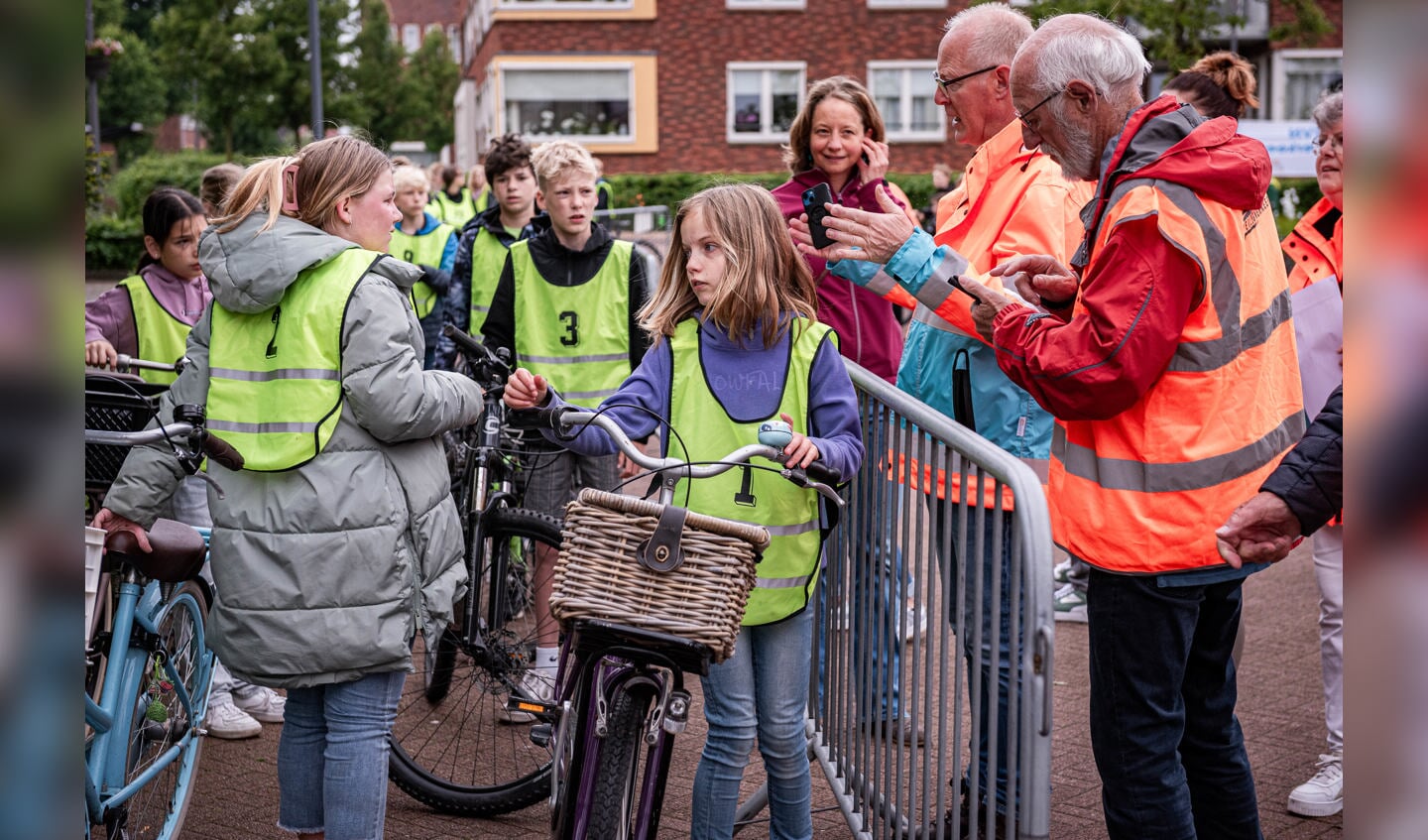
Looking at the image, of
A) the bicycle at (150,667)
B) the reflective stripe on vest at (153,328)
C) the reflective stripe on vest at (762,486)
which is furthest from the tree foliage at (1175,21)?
the bicycle at (150,667)

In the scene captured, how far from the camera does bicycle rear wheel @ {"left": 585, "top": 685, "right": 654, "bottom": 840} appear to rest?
3.14m

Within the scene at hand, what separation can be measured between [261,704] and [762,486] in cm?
299

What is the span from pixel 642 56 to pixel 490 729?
36.4 metres

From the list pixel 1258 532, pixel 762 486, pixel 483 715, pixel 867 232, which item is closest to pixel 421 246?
pixel 483 715

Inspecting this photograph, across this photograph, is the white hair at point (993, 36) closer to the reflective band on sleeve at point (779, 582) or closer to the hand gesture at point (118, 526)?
the reflective band on sleeve at point (779, 582)

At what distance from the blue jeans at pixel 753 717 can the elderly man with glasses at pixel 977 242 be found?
459 millimetres

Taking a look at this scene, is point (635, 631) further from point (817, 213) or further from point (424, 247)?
point (424, 247)

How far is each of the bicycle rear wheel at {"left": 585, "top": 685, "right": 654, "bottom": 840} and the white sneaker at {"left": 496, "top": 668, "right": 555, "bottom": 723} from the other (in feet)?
4.72

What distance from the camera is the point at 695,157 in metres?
39.4

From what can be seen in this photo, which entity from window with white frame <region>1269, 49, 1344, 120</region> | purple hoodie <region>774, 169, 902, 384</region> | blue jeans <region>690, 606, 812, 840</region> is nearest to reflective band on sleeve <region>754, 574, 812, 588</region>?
blue jeans <region>690, 606, 812, 840</region>

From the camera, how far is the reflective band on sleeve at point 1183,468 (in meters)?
2.88

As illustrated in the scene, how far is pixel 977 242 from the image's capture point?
3.90 m
